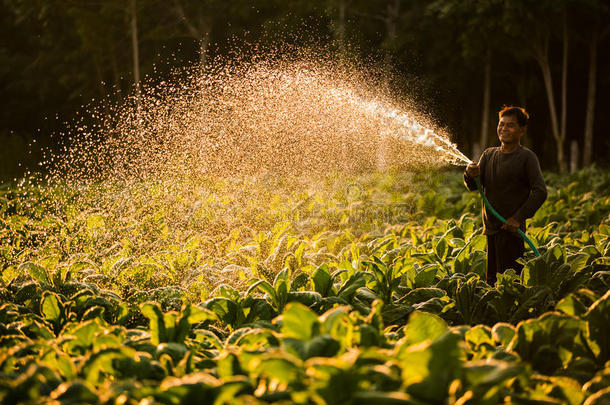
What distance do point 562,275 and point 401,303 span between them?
3.20ft

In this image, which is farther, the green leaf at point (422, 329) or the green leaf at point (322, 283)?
the green leaf at point (322, 283)

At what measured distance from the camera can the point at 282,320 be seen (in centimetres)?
212

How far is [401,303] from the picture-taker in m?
3.82

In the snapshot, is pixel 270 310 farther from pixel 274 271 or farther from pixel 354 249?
pixel 354 249

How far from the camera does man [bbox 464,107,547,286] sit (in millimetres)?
4457

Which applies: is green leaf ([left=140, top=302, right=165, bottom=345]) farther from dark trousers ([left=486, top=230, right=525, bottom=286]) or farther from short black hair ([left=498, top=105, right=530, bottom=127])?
short black hair ([left=498, top=105, right=530, bottom=127])

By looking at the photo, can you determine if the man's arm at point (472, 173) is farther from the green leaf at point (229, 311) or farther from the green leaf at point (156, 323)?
the green leaf at point (156, 323)

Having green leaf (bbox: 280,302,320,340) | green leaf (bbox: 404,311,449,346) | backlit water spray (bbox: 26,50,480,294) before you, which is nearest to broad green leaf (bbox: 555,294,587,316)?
green leaf (bbox: 404,311,449,346)

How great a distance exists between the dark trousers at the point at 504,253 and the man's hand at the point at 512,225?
0.15 metres

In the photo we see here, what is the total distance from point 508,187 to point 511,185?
3 cm

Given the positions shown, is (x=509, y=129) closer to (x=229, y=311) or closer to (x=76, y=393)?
(x=229, y=311)

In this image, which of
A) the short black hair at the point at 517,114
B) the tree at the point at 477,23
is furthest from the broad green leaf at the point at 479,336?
the tree at the point at 477,23

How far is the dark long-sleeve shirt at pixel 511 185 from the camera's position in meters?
4.41

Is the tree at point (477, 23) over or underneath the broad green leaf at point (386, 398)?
over
